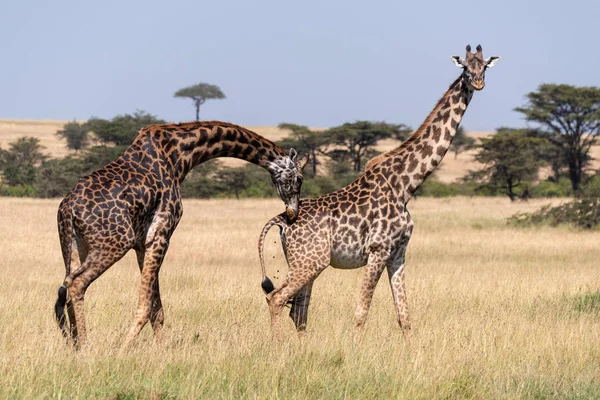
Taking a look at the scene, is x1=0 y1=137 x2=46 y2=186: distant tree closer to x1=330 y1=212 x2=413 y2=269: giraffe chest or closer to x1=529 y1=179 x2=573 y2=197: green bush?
x1=529 y1=179 x2=573 y2=197: green bush

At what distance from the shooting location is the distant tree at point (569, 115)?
5453 centimetres

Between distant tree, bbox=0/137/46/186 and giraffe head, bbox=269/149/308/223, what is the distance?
44323mm

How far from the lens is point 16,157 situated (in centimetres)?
5809

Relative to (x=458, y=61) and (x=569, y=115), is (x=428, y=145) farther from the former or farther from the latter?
(x=569, y=115)

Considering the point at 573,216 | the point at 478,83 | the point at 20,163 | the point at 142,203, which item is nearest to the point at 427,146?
the point at 478,83

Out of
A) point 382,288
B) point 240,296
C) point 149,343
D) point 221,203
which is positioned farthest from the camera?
point 221,203

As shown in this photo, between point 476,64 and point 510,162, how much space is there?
136ft

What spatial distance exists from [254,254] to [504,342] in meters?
10.7

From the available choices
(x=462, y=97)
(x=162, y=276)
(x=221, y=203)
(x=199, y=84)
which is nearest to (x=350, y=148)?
(x=221, y=203)

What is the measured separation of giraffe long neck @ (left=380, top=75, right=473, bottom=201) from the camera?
361 inches

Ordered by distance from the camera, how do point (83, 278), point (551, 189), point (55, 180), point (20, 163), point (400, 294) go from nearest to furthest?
point (83, 278)
point (400, 294)
point (55, 180)
point (20, 163)
point (551, 189)

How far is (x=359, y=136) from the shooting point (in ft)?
186

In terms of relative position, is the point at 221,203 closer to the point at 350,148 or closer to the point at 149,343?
the point at 350,148

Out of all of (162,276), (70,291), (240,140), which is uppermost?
(240,140)
